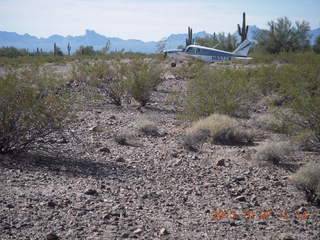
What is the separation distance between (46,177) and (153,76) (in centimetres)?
975

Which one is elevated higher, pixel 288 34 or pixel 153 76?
pixel 288 34

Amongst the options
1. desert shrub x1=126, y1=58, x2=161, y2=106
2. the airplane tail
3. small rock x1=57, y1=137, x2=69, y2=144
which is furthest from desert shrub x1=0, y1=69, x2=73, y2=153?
the airplane tail

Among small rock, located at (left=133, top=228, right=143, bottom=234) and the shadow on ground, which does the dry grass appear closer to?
the shadow on ground

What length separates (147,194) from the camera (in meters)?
6.42

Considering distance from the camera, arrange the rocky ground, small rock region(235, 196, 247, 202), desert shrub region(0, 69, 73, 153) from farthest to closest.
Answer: desert shrub region(0, 69, 73, 153) < small rock region(235, 196, 247, 202) < the rocky ground

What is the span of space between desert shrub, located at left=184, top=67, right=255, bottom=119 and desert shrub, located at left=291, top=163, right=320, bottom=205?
559cm

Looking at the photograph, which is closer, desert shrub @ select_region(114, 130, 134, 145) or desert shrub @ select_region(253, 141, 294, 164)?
desert shrub @ select_region(253, 141, 294, 164)

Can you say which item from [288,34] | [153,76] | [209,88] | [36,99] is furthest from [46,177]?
[288,34]

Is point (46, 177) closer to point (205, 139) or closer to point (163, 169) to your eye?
point (163, 169)


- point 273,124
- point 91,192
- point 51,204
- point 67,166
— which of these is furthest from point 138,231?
point 273,124

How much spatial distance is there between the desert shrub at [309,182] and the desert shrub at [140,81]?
9.00 meters

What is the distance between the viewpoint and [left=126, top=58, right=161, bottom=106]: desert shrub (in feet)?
49.5

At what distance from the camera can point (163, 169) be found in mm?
7965

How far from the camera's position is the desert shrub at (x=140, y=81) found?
1509 cm
